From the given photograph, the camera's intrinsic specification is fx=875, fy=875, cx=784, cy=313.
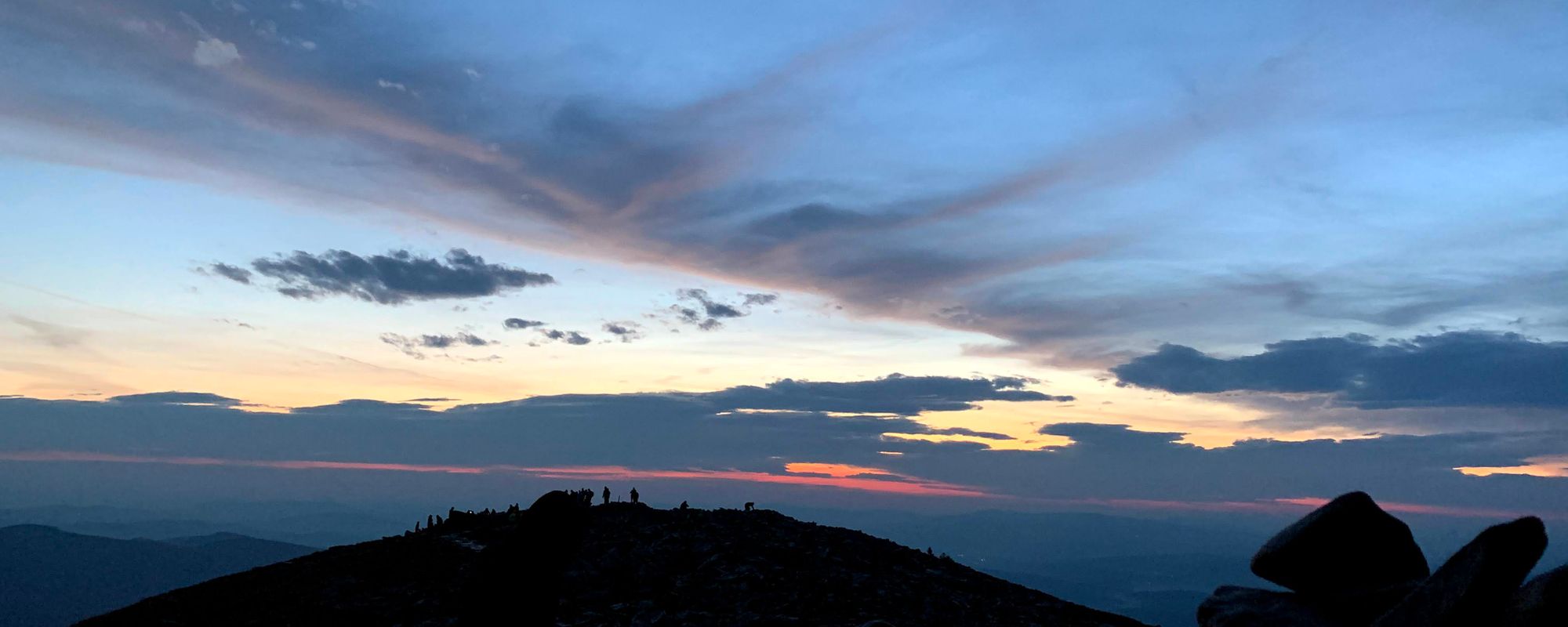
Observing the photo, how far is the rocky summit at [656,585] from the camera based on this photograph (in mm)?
23781

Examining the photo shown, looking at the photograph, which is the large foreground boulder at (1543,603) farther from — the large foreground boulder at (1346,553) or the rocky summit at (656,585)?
the rocky summit at (656,585)

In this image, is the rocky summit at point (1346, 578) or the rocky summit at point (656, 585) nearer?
the rocky summit at point (1346, 578)

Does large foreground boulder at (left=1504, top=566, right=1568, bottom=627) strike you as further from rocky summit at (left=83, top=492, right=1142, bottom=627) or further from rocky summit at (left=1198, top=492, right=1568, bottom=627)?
rocky summit at (left=83, top=492, right=1142, bottom=627)

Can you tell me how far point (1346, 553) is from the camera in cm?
1853

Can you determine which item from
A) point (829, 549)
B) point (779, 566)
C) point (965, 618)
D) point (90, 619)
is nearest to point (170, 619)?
point (90, 619)

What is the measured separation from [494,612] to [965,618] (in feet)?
52.3

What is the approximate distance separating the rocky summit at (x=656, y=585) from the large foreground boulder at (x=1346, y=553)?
8.94 metres

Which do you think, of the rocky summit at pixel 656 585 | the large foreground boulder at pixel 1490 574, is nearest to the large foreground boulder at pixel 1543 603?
the large foreground boulder at pixel 1490 574

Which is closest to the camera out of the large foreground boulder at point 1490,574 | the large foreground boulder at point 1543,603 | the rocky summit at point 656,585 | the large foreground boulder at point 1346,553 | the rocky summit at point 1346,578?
the large foreground boulder at point 1543,603

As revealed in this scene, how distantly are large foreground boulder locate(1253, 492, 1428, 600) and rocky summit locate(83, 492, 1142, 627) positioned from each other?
8941mm

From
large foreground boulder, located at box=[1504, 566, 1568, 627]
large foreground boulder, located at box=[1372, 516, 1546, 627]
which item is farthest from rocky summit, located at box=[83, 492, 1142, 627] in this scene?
large foreground boulder, located at box=[1504, 566, 1568, 627]

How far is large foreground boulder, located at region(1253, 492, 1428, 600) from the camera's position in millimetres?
18359

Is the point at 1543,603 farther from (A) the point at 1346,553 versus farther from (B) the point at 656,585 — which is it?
(B) the point at 656,585

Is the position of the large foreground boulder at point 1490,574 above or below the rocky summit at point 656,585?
above
